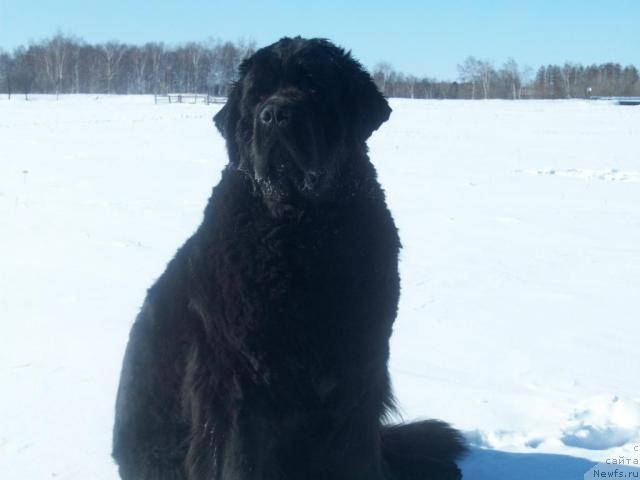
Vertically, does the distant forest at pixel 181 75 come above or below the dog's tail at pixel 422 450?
above

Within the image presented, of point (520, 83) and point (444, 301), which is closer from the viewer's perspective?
point (444, 301)

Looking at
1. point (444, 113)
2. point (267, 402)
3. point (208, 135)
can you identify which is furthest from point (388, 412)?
point (444, 113)

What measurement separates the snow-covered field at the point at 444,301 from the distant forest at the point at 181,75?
67801 mm

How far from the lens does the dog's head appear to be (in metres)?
2.73

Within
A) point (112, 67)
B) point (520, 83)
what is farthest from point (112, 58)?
point (520, 83)

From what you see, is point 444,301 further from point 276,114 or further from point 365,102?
point 276,114

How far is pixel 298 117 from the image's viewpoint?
274cm

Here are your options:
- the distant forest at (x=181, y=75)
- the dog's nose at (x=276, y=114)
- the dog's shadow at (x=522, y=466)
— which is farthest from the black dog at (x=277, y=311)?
the distant forest at (x=181, y=75)

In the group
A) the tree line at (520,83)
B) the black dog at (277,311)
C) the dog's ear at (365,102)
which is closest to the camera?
the black dog at (277,311)

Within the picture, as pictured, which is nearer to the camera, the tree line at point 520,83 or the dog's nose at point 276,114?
the dog's nose at point 276,114

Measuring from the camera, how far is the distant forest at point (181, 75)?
8338cm

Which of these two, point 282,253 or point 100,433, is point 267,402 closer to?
point 282,253

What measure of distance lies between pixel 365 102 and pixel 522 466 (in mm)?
1790

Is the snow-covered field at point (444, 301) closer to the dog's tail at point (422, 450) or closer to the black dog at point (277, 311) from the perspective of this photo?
the dog's tail at point (422, 450)
